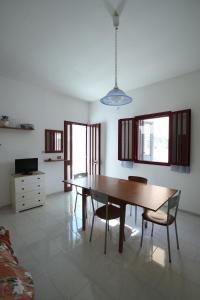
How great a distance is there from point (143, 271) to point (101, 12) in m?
2.86

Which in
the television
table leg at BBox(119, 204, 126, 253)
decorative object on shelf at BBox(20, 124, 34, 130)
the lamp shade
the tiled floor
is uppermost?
the lamp shade

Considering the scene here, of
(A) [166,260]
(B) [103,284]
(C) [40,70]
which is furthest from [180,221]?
(C) [40,70]

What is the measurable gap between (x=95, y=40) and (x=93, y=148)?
3.15 meters

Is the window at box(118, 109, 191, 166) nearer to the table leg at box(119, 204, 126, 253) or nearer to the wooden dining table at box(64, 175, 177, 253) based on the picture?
the wooden dining table at box(64, 175, 177, 253)

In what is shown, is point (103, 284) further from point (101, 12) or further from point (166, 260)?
point (101, 12)

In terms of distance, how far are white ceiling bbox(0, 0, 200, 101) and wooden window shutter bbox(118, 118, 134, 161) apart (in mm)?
1058

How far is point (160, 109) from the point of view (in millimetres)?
3471

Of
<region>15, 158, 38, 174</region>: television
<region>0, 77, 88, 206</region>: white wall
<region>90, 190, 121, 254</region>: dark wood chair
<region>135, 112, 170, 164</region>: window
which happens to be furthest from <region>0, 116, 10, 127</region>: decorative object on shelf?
<region>135, 112, 170, 164</region>: window

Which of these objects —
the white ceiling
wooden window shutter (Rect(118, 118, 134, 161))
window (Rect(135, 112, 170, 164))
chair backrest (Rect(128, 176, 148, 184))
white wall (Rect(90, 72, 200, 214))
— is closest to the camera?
the white ceiling

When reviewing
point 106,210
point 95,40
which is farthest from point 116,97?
point 106,210

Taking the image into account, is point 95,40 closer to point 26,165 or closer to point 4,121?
point 4,121

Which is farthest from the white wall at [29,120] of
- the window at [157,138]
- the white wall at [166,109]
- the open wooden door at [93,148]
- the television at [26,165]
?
the window at [157,138]

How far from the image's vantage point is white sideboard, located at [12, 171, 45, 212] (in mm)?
3137

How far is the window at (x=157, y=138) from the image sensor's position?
312cm
